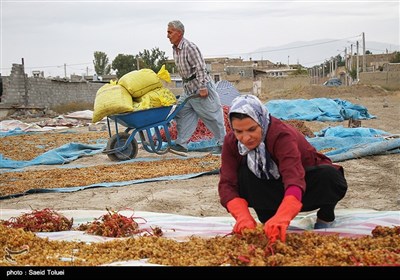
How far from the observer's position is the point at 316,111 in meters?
15.5

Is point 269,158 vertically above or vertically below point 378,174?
above

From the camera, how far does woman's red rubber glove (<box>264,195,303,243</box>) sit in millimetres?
2844

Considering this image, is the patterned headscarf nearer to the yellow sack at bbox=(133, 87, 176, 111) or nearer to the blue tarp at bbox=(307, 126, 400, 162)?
the blue tarp at bbox=(307, 126, 400, 162)

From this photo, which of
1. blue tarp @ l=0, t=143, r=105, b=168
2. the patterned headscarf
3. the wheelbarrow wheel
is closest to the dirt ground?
the patterned headscarf

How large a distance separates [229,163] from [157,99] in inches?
189

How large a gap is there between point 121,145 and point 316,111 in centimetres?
813

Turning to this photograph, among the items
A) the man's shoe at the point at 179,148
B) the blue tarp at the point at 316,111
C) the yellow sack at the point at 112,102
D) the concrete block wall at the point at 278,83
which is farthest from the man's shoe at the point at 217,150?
the concrete block wall at the point at 278,83

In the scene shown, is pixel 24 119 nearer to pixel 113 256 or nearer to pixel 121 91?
pixel 121 91

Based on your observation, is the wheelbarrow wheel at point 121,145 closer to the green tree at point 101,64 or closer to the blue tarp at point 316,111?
the blue tarp at point 316,111

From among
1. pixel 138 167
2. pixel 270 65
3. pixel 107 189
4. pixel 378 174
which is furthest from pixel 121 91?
pixel 270 65

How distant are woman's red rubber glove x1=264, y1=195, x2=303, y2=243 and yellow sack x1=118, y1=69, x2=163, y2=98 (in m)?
5.30

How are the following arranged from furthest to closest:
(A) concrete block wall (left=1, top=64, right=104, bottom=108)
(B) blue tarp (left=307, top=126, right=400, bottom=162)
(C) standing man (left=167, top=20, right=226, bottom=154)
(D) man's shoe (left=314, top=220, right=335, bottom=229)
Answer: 1. (A) concrete block wall (left=1, top=64, right=104, bottom=108)
2. (C) standing man (left=167, top=20, right=226, bottom=154)
3. (B) blue tarp (left=307, top=126, right=400, bottom=162)
4. (D) man's shoe (left=314, top=220, right=335, bottom=229)

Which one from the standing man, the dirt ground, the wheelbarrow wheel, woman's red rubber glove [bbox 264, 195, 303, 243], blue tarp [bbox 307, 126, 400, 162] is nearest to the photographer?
woman's red rubber glove [bbox 264, 195, 303, 243]

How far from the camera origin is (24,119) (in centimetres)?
2064
